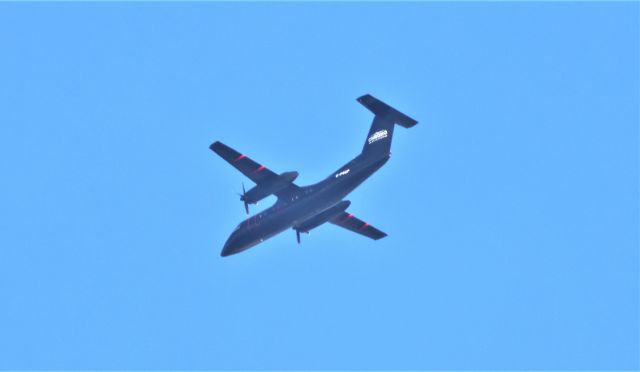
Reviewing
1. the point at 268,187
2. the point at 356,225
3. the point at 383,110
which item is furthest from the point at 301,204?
the point at 356,225

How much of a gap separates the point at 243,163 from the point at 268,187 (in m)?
1.73

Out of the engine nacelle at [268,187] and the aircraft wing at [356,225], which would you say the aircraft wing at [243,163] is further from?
the aircraft wing at [356,225]

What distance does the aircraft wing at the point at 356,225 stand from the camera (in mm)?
71000

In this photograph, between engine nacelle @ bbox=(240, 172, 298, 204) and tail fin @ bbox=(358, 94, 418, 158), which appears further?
engine nacelle @ bbox=(240, 172, 298, 204)

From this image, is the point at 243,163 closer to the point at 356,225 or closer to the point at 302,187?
the point at 302,187

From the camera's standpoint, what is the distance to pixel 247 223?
66.0 m

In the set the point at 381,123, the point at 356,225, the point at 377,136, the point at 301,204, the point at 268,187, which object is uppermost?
the point at 381,123

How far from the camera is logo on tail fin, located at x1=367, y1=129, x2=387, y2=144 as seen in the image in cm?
6294

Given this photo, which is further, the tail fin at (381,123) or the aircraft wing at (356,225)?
the aircraft wing at (356,225)

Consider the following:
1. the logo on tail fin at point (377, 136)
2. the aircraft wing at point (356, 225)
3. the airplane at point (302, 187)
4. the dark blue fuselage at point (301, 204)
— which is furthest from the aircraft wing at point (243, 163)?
the aircraft wing at point (356, 225)

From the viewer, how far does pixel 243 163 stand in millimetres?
64000

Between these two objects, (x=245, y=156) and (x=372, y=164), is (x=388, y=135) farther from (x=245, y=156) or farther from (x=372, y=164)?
(x=245, y=156)

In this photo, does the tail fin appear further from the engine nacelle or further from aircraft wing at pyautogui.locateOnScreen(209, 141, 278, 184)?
aircraft wing at pyautogui.locateOnScreen(209, 141, 278, 184)

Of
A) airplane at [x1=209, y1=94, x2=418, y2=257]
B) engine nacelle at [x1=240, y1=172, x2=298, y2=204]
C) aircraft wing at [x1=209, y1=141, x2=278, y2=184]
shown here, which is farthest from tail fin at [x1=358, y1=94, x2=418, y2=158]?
aircraft wing at [x1=209, y1=141, x2=278, y2=184]
